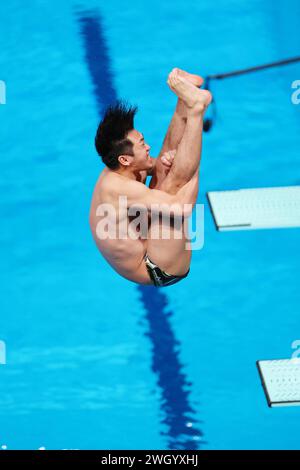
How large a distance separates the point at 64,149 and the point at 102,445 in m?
2.40

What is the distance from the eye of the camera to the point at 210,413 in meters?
4.49

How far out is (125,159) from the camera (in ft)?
10.2

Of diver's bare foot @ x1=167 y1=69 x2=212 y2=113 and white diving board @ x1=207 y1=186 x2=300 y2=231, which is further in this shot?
white diving board @ x1=207 y1=186 x2=300 y2=231

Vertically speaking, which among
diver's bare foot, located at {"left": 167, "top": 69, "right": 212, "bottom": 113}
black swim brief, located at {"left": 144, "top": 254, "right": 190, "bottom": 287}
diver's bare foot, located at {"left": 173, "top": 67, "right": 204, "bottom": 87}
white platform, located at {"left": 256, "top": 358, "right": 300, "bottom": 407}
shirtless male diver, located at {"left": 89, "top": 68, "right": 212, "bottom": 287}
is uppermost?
diver's bare foot, located at {"left": 173, "top": 67, "right": 204, "bottom": 87}

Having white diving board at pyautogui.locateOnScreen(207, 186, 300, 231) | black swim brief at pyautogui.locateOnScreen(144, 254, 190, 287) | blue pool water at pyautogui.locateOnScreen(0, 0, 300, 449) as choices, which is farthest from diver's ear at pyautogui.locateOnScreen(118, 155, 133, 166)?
white diving board at pyautogui.locateOnScreen(207, 186, 300, 231)

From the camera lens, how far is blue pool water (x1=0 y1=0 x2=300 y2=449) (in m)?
4.53

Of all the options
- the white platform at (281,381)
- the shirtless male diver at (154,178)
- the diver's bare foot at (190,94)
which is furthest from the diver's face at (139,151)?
the white platform at (281,381)

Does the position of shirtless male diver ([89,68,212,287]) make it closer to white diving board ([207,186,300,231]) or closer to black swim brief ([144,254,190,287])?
black swim brief ([144,254,190,287])

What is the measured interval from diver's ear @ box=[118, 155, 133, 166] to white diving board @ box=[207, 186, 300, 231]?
6.70 feet

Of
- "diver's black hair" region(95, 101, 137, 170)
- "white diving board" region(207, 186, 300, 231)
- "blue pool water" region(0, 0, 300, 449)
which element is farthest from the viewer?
"white diving board" region(207, 186, 300, 231)

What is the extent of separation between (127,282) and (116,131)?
2.26 meters

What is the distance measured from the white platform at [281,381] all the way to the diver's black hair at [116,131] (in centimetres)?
180

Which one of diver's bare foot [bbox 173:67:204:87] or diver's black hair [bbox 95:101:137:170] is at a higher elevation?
diver's bare foot [bbox 173:67:204:87]

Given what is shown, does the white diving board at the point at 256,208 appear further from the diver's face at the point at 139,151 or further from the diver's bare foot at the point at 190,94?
the diver's bare foot at the point at 190,94
